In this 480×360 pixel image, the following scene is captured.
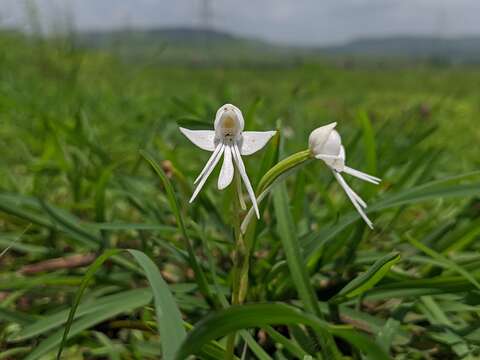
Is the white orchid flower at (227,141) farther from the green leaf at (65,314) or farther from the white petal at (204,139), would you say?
the green leaf at (65,314)

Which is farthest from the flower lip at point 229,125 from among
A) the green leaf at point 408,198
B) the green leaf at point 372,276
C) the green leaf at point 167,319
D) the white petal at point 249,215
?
the green leaf at point 408,198

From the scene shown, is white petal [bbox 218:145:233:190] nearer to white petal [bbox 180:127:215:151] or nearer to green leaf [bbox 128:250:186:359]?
white petal [bbox 180:127:215:151]

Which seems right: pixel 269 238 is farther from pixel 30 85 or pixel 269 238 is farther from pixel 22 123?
pixel 30 85

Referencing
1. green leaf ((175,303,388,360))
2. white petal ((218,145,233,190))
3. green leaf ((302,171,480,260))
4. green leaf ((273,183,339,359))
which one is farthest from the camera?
green leaf ((302,171,480,260))

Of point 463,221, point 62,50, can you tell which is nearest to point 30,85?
point 62,50

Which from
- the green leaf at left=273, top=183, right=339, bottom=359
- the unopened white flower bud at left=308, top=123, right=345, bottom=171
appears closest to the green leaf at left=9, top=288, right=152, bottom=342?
the green leaf at left=273, top=183, right=339, bottom=359

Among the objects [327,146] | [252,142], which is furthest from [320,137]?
[252,142]
